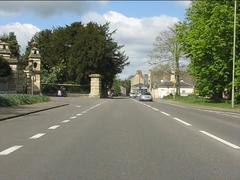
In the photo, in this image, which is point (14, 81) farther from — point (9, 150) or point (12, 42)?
point (12, 42)

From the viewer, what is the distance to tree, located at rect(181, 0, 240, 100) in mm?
53219

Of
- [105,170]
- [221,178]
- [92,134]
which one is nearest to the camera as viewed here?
[221,178]

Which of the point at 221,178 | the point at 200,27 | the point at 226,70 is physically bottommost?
the point at 221,178

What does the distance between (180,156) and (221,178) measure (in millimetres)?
2636

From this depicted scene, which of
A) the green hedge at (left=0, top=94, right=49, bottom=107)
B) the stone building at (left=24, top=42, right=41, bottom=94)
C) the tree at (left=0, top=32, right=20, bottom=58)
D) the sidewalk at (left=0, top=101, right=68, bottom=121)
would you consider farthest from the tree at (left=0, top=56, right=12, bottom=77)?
the tree at (left=0, top=32, right=20, bottom=58)

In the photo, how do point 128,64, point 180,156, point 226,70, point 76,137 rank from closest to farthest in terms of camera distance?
point 180,156
point 76,137
point 226,70
point 128,64

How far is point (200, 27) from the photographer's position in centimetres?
5609

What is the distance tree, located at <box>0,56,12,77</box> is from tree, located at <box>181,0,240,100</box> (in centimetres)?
2262

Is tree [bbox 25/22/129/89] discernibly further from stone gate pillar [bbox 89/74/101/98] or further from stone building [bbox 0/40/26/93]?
stone building [bbox 0/40/26/93]

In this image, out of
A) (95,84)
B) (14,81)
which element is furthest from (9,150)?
(95,84)

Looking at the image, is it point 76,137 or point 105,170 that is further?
point 76,137

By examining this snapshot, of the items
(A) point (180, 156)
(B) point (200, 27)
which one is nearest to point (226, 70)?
(B) point (200, 27)

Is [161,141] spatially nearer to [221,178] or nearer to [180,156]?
[180,156]

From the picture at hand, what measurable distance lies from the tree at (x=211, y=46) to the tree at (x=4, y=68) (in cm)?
2262
